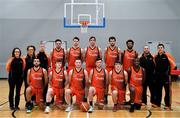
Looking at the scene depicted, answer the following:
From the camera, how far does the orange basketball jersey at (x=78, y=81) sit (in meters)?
7.73

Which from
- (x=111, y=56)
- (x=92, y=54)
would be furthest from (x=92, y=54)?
(x=111, y=56)

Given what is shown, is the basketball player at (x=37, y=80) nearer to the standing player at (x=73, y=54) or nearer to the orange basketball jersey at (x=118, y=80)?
the standing player at (x=73, y=54)

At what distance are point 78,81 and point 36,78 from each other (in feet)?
3.40

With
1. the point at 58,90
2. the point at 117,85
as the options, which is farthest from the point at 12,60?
the point at 117,85

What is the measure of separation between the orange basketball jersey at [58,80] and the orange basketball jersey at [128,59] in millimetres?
1709

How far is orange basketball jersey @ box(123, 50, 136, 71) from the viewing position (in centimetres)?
829

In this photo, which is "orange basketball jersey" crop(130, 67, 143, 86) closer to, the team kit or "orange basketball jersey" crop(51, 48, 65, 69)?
the team kit

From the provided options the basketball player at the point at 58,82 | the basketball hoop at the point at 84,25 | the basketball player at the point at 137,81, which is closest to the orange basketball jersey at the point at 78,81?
the basketball player at the point at 58,82

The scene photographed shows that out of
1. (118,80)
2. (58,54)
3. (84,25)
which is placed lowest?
(118,80)

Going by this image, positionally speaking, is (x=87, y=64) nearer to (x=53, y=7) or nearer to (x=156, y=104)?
(x=156, y=104)

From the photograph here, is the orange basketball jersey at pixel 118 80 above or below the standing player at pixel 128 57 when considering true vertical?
below

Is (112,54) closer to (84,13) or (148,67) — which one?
(148,67)

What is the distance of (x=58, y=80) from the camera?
783 centimetres

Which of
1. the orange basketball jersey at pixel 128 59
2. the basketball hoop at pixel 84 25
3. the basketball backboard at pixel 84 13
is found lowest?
the orange basketball jersey at pixel 128 59
